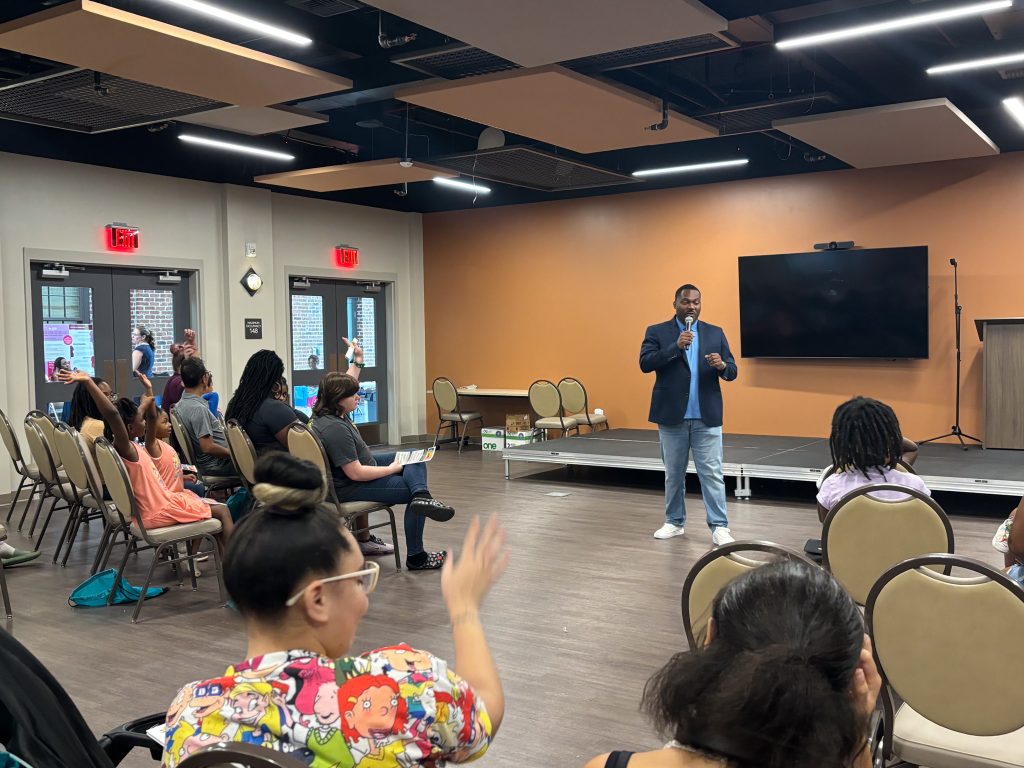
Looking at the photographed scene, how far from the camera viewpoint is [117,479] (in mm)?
4805

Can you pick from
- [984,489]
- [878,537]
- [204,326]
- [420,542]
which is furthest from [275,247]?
[878,537]

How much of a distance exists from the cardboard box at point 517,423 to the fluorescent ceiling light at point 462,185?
275cm

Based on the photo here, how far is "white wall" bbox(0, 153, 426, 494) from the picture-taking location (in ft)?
27.0

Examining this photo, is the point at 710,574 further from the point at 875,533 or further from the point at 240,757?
the point at 240,757

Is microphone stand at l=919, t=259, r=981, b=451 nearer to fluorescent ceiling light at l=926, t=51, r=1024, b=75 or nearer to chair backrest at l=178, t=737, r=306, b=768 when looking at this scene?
fluorescent ceiling light at l=926, t=51, r=1024, b=75

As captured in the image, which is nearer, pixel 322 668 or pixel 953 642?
pixel 322 668

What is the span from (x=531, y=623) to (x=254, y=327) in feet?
21.5

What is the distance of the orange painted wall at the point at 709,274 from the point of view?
29.3 ft

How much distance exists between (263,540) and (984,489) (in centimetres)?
652

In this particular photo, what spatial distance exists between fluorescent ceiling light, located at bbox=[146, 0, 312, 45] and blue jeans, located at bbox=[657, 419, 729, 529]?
3383 mm

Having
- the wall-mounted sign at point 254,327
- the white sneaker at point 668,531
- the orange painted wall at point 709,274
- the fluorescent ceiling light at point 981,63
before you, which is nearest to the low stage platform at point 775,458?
the orange painted wall at point 709,274

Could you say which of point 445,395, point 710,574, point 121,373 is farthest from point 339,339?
point 710,574

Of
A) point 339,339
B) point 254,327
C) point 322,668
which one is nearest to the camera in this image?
point 322,668

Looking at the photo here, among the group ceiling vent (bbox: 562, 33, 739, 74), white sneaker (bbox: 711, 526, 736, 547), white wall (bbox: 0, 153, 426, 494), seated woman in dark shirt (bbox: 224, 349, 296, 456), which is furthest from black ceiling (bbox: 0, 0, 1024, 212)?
white sneaker (bbox: 711, 526, 736, 547)
